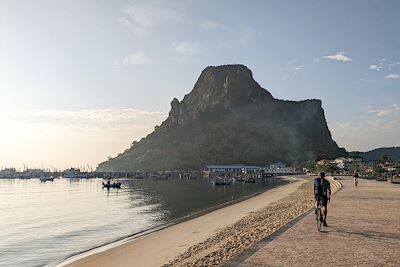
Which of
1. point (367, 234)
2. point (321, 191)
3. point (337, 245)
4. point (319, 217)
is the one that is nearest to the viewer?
point (337, 245)

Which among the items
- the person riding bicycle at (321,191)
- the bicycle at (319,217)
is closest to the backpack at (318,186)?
the person riding bicycle at (321,191)

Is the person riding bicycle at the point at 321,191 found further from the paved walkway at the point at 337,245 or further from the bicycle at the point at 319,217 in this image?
the paved walkway at the point at 337,245

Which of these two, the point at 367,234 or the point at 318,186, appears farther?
the point at 318,186

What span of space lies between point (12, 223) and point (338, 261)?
34.4 m

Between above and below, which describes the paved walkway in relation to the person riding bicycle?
below

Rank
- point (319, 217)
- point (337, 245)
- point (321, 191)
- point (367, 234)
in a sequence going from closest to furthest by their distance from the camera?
point (337, 245) → point (367, 234) → point (319, 217) → point (321, 191)

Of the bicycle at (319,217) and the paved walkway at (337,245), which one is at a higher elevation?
the bicycle at (319,217)

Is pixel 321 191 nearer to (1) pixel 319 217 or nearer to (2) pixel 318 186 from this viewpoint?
(2) pixel 318 186

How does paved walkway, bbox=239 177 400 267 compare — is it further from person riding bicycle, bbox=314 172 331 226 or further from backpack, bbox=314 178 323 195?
backpack, bbox=314 178 323 195

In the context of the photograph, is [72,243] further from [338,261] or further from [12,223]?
[338,261]

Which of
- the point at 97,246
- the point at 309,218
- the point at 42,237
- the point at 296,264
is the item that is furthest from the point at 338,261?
the point at 42,237

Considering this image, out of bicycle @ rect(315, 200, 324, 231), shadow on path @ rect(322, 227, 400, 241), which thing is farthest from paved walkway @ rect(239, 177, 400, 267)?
bicycle @ rect(315, 200, 324, 231)

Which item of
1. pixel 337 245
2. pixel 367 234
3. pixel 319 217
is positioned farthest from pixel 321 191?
pixel 337 245

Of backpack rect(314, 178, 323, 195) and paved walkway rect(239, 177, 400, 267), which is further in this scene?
backpack rect(314, 178, 323, 195)
